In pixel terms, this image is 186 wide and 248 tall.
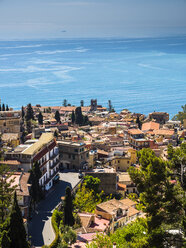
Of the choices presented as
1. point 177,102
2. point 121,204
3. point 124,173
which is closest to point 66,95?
point 177,102

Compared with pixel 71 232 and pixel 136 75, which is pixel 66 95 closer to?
pixel 136 75

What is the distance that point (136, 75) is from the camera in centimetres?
13588

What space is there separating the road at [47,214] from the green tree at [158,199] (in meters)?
7.06

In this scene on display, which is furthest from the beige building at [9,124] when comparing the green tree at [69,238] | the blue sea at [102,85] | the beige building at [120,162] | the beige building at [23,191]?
the blue sea at [102,85]

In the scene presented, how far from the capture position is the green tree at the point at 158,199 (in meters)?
11.8

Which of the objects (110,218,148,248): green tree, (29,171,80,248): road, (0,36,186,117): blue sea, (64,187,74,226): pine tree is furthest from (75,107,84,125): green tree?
(110,218,148,248): green tree

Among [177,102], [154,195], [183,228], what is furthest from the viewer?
[177,102]

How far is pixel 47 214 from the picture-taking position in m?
20.6

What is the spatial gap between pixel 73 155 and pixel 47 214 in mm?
8518

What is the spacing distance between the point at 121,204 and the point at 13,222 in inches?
447

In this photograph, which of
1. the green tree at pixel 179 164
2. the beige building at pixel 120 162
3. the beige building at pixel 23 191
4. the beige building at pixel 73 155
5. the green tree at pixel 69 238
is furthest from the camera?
the beige building at pixel 120 162

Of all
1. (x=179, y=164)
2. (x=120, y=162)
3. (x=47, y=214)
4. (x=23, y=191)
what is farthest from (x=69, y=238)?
(x=120, y=162)

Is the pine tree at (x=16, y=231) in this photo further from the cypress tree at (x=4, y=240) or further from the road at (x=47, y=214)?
the road at (x=47, y=214)

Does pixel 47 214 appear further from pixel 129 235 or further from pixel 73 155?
pixel 73 155
